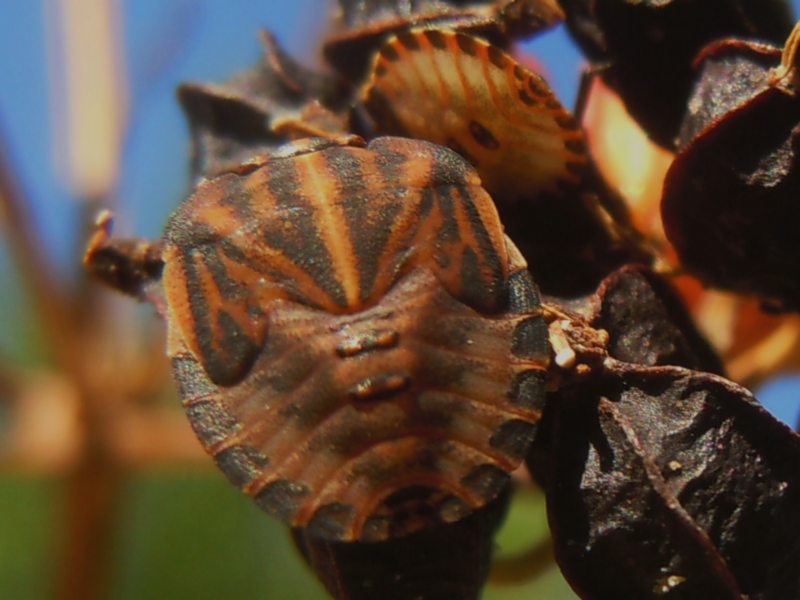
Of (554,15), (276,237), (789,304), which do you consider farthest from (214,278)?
(789,304)

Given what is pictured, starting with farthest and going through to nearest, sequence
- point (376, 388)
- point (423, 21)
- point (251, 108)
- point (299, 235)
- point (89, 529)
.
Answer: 1. point (89, 529)
2. point (251, 108)
3. point (423, 21)
4. point (299, 235)
5. point (376, 388)

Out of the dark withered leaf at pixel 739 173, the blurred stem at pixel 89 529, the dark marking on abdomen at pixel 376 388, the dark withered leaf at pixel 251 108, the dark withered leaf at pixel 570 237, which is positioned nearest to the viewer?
the dark marking on abdomen at pixel 376 388

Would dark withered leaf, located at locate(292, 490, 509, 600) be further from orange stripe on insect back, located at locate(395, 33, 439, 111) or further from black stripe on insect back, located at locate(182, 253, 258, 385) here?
orange stripe on insect back, located at locate(395, 33, 439, 111)

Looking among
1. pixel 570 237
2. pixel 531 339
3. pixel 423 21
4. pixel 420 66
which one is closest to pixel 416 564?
pixel 531 339

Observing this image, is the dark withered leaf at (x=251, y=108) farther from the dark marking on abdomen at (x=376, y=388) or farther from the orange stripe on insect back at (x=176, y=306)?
the dark marking on abdomen at (x=376, y=388)

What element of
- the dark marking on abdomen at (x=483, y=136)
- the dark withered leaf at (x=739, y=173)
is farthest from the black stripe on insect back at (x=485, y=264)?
the dark withered leaf at (x=739, y=173)

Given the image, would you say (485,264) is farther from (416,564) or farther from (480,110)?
(416,564)

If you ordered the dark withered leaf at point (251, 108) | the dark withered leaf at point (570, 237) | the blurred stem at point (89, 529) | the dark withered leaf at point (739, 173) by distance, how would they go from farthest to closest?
the blurred stem at point (89, 529) < the dark withered leaf at point (251, 108) < the dark withered leaf at point (570, 237) < the dark withered leaf at point (739, 173)

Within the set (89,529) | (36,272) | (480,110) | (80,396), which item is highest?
(480,110)
